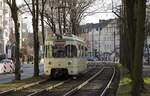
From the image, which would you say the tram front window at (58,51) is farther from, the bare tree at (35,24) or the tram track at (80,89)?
the tram track at (80,89)

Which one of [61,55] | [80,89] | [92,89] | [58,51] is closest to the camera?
[80,89]

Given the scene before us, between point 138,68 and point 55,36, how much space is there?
21941 mm

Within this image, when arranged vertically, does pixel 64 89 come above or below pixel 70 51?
below

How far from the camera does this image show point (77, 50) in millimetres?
38625

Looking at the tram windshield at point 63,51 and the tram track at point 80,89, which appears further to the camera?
the tram windshield at point 63,51

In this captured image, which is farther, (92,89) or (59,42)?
(59,42)

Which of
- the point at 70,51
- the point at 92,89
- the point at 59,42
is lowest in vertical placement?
the point at 92,89

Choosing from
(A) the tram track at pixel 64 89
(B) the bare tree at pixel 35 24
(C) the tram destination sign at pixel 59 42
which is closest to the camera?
(A) the tram track at pixel 64 89

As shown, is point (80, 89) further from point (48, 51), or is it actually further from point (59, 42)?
point (48, 51)

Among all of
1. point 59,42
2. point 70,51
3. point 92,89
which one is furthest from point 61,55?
point 92,89

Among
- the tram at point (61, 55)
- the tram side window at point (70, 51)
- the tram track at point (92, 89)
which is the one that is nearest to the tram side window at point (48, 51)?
the tram at point (61, 55)

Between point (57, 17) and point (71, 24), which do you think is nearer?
point (57, 17)

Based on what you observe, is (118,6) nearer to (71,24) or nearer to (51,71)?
(71,24)

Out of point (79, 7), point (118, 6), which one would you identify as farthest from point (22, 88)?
point (79, 7)
